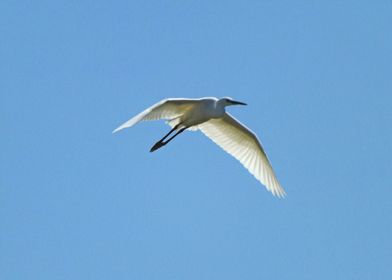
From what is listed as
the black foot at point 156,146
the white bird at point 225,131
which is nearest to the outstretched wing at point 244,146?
the white bird at point 225,131

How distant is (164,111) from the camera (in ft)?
61.0

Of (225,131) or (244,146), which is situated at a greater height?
(225,131)

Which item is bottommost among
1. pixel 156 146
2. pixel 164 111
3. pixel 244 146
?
pixel 156 146

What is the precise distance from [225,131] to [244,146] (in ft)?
2.36

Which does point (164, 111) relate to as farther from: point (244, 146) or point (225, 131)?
point (244, 146)

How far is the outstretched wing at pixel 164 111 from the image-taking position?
1720 centimetres

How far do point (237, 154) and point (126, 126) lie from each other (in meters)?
6.21

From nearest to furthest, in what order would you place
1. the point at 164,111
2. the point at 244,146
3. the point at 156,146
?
the point at 164,111 → the point at 156,146 → the point at 244,146

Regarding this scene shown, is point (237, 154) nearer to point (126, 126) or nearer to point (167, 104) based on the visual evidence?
point (167, 104)

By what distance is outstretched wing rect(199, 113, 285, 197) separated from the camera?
2188 cm

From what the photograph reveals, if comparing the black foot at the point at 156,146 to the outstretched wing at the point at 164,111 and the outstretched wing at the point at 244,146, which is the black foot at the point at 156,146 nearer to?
the outstretched wing at the point at 164,111

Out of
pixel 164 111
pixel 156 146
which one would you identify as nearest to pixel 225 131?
pixel 156 146

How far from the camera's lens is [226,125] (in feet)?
71.6

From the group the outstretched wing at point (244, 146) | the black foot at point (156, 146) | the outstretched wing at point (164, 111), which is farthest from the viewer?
the outstretched wing at point (244, 146)
